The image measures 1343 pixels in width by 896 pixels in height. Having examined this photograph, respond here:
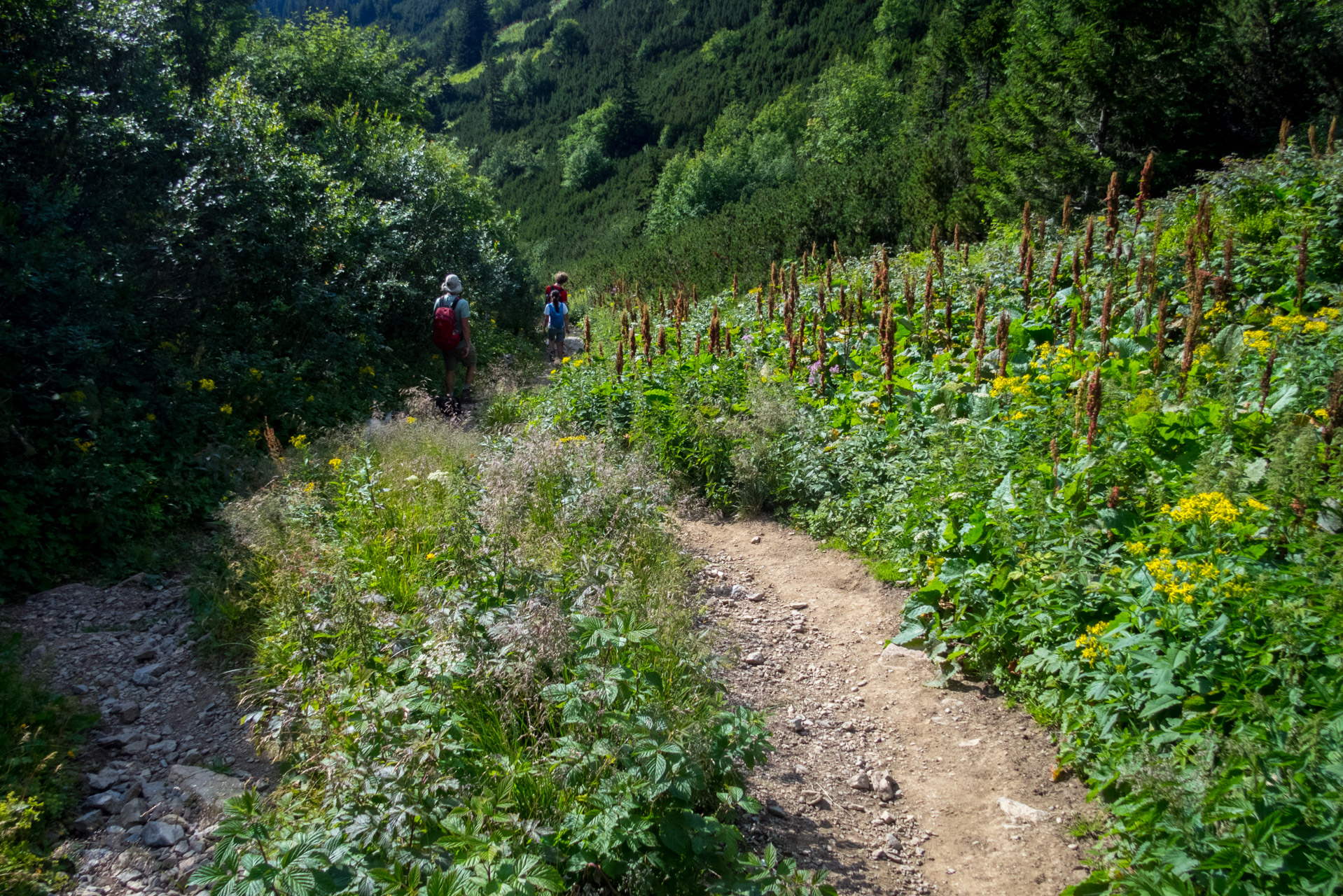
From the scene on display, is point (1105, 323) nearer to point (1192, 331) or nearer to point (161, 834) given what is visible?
point (1192, 331)

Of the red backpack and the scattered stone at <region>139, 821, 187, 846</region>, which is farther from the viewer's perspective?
the red backpack

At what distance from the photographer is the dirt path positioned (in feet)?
8.75

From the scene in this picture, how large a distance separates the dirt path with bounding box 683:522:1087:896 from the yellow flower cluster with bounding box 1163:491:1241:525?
1.20 m

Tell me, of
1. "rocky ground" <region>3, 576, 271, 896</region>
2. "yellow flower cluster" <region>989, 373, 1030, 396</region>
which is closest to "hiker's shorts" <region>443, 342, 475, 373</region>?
"rocky ground" <region>3, 576, 271, 896</region>

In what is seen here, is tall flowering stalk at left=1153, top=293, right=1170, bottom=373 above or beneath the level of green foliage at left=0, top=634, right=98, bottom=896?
above

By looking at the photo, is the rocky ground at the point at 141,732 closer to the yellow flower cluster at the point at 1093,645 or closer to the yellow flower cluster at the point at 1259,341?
the yellow flower cluster at the point at 1093,645

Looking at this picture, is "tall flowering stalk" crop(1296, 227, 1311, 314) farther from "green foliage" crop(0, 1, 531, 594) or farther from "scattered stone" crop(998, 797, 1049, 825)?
"green foliage" crop(0, 1, 531, 594)

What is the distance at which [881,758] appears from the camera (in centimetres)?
333

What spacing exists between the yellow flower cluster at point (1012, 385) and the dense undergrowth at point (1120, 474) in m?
0.02

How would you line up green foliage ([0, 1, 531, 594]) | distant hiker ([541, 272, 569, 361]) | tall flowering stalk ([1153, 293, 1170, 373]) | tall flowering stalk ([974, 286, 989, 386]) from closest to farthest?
tall flowering stalk ([1153, 293, 1170, 373]), tall flowering stalk ([974, 286, 989, 386]), green foliage ([0, 1, 531, 594]), distant hiker ([541, 272, 569, 361])

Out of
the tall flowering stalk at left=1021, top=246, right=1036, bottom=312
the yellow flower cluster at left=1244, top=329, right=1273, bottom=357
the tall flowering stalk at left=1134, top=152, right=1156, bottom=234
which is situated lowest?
the yellow flower cluster at left=1244, top=329, right=1273, bottom=357

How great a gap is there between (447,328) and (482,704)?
6908 millimetres

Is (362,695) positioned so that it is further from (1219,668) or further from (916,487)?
(916,487)

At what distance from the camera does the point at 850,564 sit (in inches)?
196
